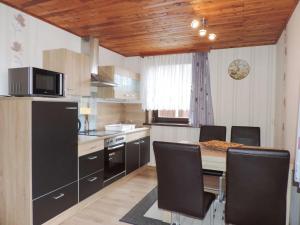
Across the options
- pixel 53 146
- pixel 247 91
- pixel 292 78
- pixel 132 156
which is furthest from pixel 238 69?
pixel 53 146

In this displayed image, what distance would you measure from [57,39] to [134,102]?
6.78 feet

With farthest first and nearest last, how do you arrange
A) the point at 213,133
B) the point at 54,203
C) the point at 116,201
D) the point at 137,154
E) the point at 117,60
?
1. the point at 117,60
2. the point at 137,154
3. the point at 213,133
4. the point at 116,201
5. the point at 54,203

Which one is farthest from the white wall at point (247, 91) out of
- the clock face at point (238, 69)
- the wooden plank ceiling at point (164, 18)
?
the wooden plank ceiling at point (164, 18)

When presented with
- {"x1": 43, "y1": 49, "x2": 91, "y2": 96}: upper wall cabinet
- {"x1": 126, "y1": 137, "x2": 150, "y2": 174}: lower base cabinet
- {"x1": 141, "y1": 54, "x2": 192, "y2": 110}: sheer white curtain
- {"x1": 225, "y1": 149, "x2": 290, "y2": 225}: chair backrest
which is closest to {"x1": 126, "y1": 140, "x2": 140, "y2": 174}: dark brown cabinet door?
{"x1": 126, "y1": 137, "x2": 150, "y2": 174}: lower base cabinet

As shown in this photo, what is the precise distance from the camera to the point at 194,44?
3824 mm

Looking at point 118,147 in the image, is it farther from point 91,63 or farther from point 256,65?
point 256,65

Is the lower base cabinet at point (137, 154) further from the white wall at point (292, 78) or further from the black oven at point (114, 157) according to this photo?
the white wall at point (292, 78)

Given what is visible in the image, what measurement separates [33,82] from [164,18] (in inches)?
64.4

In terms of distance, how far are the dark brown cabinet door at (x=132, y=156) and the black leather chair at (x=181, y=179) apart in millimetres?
1793

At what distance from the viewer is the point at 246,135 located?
3348mm

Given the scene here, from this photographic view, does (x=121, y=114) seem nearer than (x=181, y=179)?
No

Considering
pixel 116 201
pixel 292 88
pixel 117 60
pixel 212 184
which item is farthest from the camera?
pixel 117 60

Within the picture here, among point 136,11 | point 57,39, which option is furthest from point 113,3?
point 57,39

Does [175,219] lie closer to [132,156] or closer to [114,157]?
[114,157]
